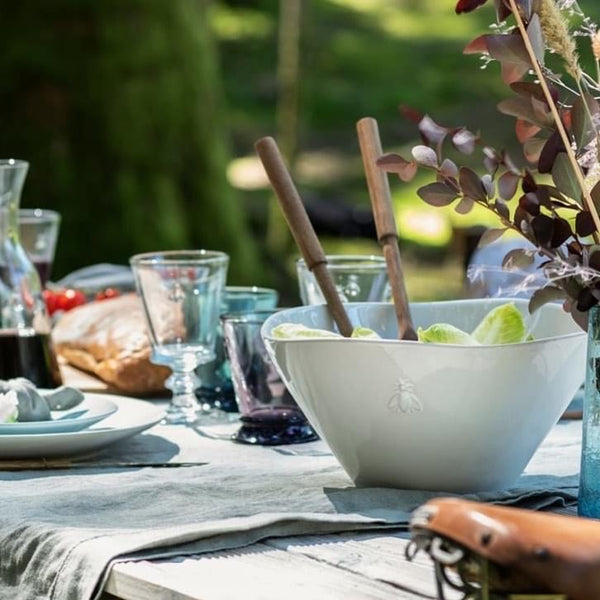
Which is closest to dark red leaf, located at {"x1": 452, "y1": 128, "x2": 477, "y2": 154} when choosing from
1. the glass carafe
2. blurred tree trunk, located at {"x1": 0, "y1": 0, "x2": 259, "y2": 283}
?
Answer: the glass carafe

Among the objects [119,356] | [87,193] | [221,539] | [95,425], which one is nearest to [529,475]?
[221,539]

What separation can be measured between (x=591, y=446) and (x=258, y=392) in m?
0.50

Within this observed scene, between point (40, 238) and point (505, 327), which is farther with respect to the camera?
point (40, 238)

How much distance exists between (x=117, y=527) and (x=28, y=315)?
0.69 meters

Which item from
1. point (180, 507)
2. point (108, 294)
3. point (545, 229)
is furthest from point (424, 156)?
point (108, 294)

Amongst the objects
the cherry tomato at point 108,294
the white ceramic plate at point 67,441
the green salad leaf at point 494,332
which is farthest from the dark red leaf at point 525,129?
the cherry tomato at point 108,294

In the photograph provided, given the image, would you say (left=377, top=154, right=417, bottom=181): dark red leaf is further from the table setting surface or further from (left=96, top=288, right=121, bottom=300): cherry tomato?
(left=96, top=288, right=121, bottom=300): cherry tomato

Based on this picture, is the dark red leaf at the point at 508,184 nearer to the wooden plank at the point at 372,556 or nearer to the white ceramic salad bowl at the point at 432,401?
the white ceramic salad bowl at the point at 432,401

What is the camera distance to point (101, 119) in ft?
15.7

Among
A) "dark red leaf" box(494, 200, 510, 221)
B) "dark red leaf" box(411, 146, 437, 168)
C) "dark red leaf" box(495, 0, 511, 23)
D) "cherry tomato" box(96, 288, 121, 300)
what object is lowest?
"cherry tomato" box(96, 288, 121, 300)

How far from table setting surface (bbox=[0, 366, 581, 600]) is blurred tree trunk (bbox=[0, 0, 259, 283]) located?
337 centimetres

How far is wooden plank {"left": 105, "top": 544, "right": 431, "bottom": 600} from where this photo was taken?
927 millimetres

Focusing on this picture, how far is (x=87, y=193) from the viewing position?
15.6 ft

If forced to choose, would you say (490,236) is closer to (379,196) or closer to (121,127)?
(379,196)
